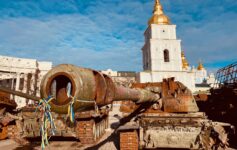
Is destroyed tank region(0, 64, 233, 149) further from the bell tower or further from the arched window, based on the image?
the arched window

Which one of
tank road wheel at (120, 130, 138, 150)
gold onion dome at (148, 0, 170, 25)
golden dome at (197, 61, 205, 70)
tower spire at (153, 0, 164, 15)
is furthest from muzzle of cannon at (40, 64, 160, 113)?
golden dome at (197, 61, 205, 70)

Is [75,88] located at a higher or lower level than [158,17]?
lower

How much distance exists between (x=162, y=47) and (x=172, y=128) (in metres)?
30.1

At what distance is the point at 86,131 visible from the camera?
722 cm

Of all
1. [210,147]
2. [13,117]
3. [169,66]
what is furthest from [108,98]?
[169,66]

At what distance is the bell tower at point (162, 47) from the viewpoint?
33.7 metres

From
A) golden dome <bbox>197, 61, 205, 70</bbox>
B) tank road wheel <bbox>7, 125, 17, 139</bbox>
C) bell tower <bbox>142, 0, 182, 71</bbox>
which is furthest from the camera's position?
golden dome <bbox>197, 61, 205, 70</bbox>

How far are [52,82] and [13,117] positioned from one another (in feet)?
26.2

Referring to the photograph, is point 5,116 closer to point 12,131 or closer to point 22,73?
point 12,131

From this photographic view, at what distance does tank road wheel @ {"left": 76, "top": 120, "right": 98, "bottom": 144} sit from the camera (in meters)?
7.17

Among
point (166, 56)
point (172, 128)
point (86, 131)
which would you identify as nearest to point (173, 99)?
point (172, 128)

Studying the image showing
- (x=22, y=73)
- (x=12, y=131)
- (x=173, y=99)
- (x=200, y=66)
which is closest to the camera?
(x=173, y=99)

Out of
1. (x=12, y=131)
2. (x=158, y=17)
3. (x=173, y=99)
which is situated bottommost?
(x=12, y=131)

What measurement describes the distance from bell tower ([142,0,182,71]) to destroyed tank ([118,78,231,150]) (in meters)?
27.6
